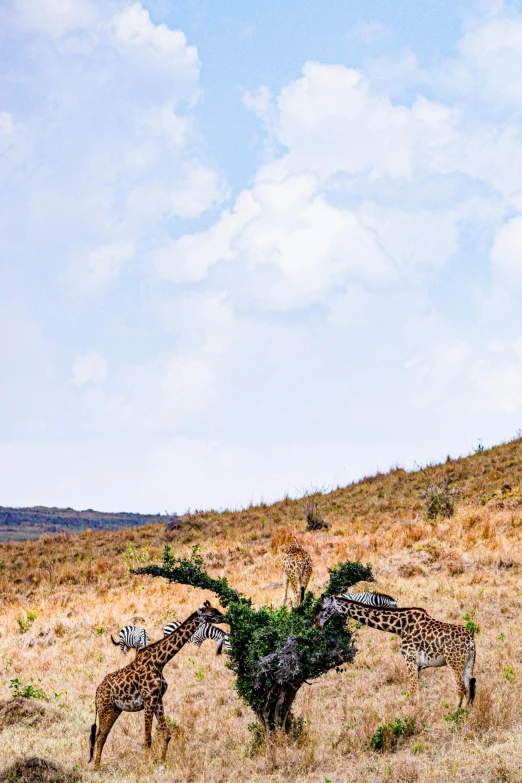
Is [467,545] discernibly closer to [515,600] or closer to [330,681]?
[515,600]

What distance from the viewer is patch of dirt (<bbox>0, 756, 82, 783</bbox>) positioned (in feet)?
28.8

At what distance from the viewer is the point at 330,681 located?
493 inches

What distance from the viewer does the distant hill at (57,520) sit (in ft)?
307

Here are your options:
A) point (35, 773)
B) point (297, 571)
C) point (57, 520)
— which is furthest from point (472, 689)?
point (57, 520)

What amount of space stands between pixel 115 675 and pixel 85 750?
1249 millimetres

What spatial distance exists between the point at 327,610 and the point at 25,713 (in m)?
5.60

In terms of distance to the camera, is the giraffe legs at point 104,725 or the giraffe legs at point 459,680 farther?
the giraffe legs at point 459,680

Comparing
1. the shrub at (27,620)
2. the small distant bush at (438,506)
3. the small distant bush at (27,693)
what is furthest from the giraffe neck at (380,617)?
the small distant bush at (438,506)

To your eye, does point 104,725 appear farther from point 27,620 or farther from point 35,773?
point 27,620

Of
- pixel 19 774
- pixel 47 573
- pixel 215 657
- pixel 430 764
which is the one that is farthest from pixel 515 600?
pixel 47 573

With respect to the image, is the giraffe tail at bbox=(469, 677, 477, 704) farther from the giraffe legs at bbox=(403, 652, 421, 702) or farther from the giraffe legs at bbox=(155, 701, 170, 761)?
the giraffe legs at bbox=(155, 701, 170, 761)

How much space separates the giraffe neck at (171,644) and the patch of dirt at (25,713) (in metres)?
2.94

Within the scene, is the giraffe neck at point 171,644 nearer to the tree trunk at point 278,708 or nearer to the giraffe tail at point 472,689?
the tree trunk at point 278,708

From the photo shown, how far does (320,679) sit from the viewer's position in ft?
41.7
